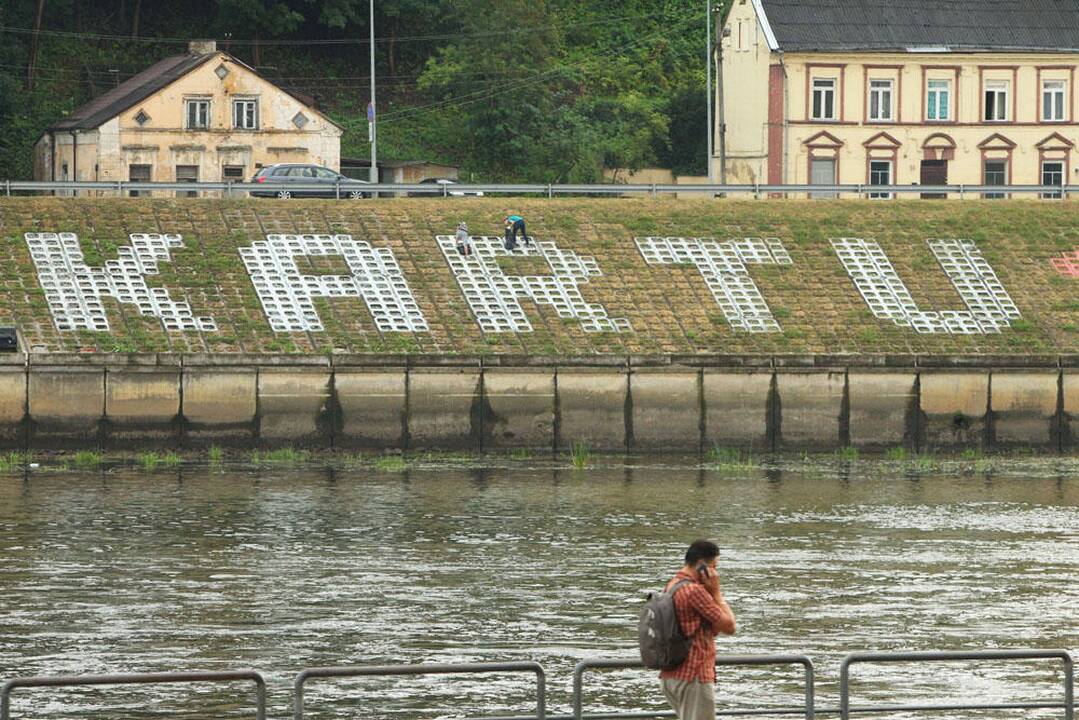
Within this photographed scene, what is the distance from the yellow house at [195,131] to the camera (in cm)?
8731

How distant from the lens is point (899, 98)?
3374 inches

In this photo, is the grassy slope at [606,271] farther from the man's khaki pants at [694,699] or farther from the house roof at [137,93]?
the man's khaki pants at [694,699]

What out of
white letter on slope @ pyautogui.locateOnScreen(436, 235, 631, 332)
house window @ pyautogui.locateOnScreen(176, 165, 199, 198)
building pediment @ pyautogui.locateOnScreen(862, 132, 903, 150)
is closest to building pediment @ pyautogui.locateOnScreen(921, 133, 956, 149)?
building pediment @ pyautogui.locateOnScreen(862, 132, 903, 150)

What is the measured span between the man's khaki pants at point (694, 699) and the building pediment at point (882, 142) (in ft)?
229

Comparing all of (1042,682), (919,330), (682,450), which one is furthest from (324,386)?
(1042,682)

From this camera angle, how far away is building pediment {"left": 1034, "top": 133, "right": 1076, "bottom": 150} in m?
86.6

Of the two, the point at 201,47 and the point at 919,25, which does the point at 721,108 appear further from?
the point at 201,47

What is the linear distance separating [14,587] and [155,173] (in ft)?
180

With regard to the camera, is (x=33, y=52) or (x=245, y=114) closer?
(x=245, y=114)

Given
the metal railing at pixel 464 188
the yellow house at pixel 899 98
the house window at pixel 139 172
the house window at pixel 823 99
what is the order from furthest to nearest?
1. the house window at pixel 139 172
2. the house window at pixel 823 99
3. the yellow house at pixel 899 98
4. the metal railing at pixel 464 188

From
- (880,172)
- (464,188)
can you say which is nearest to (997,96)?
(880,172)

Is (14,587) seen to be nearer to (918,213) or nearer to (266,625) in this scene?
(266,625)

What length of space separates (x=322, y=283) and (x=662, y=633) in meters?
44.7

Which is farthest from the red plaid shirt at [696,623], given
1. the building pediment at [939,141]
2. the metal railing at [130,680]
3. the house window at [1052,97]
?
the house window at [1052,97]
